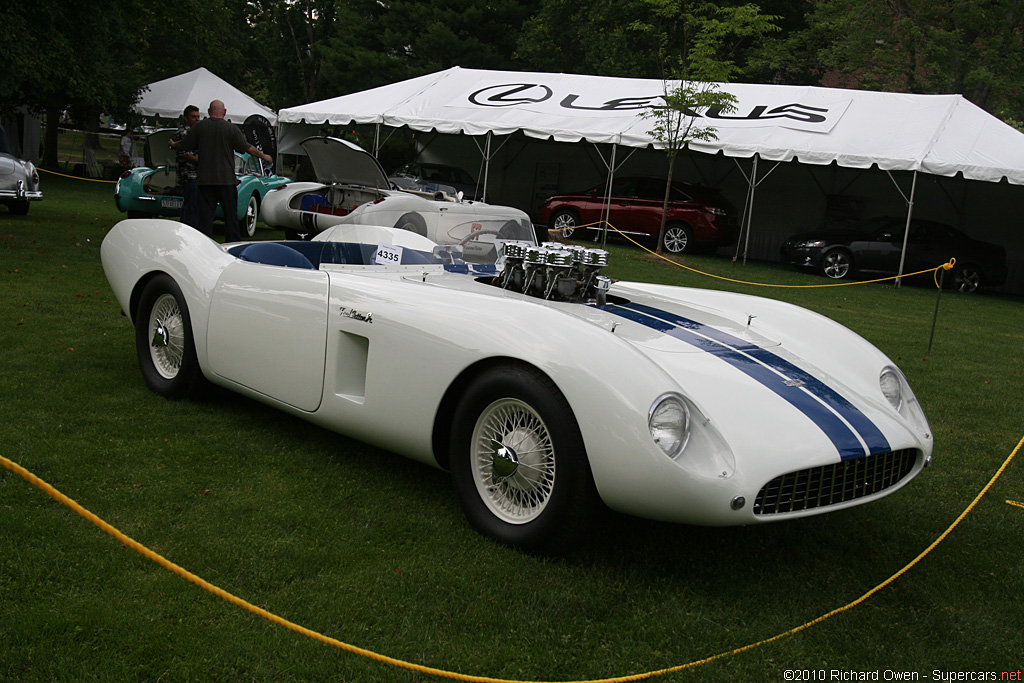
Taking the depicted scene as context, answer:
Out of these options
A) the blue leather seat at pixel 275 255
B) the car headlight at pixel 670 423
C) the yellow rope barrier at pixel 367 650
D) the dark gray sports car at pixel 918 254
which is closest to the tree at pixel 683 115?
the dark gray sports car at pixel 918 254

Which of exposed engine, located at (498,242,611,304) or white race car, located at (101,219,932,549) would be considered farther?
exposed engine, located at (498,242,611,304)

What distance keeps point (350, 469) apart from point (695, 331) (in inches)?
63.1

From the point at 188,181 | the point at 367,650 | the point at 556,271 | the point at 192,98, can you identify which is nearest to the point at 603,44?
the point at 192,98

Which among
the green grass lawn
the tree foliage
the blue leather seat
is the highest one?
the tree foliage

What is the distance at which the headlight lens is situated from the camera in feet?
11.5

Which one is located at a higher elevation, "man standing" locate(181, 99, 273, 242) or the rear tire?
"man standing" locate(181, 99, 273, 242)

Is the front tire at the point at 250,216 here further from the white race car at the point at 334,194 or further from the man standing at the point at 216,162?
the man standing at the point at 216,162

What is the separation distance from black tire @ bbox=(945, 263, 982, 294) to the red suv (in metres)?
4.27

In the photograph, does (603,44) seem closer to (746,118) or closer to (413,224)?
(746,118)

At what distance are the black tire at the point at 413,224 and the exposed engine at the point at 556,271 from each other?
983 mm

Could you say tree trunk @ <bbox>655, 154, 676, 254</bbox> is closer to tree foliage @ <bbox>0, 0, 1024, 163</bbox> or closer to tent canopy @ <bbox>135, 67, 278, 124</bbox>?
tree foliage @ <bbox>0, 0, 1024, 163</bbox>

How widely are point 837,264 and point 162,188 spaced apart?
1193 cm

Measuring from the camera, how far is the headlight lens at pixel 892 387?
351 cm

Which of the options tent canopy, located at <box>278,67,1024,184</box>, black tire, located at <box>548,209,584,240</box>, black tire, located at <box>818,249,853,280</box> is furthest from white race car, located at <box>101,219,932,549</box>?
black tire, located at <box>548,209,584,240</box>
